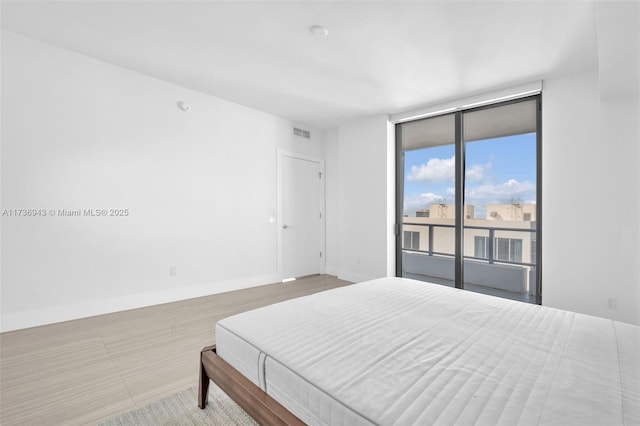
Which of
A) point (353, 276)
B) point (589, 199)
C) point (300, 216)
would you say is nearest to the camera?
point (589, 199)

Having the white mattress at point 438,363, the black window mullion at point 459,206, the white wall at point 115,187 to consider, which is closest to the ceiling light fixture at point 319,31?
the white wall at point 115,187

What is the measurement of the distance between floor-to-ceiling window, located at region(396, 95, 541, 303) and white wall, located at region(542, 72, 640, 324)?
0.22 metres

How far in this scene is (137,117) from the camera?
3.52 metres

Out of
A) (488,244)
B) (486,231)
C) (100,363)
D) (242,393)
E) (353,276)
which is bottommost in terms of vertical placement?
(100,363)

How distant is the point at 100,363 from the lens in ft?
7.34

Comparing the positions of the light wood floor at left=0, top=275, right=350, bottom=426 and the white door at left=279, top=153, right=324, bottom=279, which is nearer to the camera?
the light wood floor at left=0, top=275, right=350, bottom=426

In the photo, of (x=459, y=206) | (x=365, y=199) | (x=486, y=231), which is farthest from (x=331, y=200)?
(x=486, y=231)

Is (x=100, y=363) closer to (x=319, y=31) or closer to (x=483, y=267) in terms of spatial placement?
(x=319, y=31)

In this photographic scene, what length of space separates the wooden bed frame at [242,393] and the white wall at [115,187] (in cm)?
240

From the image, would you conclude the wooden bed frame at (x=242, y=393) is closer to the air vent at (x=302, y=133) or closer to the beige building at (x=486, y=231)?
the beige building at (x=486, y=231)

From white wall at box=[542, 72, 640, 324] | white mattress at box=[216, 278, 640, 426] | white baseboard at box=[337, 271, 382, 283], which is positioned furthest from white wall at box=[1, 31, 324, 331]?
white wall at box=[542, 72, 640, 324]

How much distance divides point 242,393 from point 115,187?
3.07 m

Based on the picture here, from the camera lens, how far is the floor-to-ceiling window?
3.75 m

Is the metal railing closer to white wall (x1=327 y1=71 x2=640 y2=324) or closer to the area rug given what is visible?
white wall (x1=327 y1=71 x2=640 y2=324)
